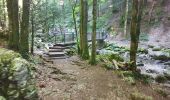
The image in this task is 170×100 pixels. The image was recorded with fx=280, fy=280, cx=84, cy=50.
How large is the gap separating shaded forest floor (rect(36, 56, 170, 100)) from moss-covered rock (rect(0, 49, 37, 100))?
6.25 feet

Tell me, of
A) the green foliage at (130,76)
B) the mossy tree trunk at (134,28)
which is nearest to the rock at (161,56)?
the mossy tree trunk at (134,28)

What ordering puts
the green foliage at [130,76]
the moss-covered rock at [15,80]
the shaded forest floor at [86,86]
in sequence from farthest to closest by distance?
1. the green foliage at [130,76]
2. the shaded forest floor at [86,86]
3. the moss-covered rock at [15,80]

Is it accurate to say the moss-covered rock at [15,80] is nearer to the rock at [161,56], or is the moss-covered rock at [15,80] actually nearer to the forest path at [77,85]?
the forest path at [77,85]

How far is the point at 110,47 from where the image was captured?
93.0 ft

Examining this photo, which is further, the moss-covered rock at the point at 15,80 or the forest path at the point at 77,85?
the forest path at the point at 77,85

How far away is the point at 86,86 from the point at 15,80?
4.62 metres

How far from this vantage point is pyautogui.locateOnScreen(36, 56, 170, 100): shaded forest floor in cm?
945

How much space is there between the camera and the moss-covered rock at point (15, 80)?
6.44 meters

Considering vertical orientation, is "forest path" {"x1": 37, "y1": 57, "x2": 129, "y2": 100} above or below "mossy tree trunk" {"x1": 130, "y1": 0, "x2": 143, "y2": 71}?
below

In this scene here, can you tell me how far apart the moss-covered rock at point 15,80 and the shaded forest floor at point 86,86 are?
6.25 feet

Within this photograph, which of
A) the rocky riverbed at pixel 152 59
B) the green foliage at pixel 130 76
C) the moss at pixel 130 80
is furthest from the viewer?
the rocky riverbed at pixel 152 59

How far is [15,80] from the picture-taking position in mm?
6520

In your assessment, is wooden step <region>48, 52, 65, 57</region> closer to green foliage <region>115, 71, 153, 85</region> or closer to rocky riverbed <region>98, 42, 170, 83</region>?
rocky riverbed <region>98, 42, 170, 83</region>

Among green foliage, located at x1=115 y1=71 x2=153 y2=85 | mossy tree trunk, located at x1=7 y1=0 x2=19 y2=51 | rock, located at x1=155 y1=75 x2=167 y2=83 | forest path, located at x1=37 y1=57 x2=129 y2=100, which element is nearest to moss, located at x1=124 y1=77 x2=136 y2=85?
green foliage, located at x1=115 y1=71 x2=153 y2=85
